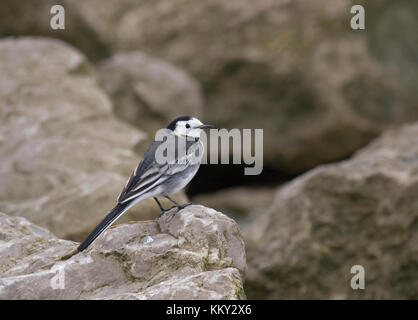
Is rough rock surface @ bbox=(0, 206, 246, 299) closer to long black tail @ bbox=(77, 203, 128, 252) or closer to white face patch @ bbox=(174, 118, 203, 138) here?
long black tail @ bbox=(77, 203, 128, 252)

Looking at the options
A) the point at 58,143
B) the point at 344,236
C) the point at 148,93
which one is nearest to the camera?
the point at 344,236

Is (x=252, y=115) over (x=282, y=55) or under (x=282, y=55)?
under

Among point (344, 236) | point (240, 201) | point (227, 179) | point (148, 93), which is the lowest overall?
point (344, 236)

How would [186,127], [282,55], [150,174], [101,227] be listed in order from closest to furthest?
[101,227]
[150,174]
[186,127]
[282,55]

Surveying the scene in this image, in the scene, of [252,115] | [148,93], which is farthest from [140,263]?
[252,115]

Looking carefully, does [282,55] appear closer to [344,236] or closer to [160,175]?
[344,236]

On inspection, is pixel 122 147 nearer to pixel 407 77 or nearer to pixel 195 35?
pixel 195 35

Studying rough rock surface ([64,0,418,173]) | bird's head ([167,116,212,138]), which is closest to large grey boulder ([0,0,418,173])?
rough rock surface ([64,0,418,173])

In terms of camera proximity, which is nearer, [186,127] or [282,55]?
[186,127]
